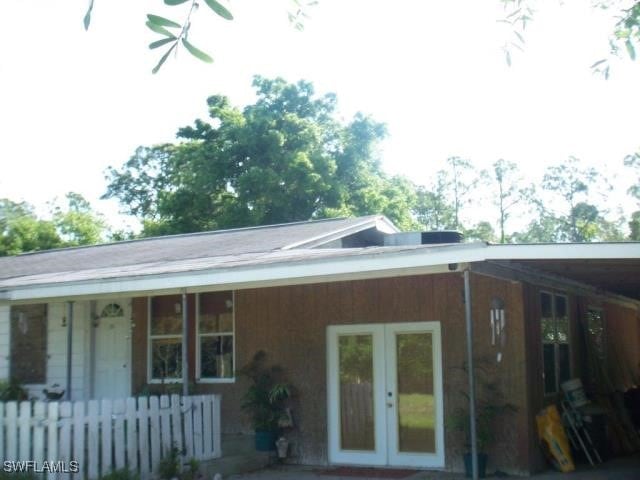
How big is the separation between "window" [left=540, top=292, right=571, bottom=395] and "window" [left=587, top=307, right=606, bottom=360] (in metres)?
1.37

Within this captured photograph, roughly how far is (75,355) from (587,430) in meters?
9.09

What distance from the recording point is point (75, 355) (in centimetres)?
1541

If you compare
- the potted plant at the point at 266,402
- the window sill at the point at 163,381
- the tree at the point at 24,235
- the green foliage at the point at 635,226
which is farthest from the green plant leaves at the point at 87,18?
the green foliage at the point at 635,226

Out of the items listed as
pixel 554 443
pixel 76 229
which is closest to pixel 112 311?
pixel 554 443

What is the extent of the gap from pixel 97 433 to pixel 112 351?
5.46 meters

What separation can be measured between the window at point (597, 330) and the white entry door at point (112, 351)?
8180 millimetres

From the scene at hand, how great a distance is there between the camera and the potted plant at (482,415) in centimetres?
1041

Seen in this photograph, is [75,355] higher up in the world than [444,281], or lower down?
lower down

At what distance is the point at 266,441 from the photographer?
12.1 m

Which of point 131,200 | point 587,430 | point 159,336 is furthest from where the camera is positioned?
point 131,200

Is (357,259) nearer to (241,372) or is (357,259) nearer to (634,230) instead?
(241,372)

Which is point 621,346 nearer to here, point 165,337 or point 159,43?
Answer: point 165,337

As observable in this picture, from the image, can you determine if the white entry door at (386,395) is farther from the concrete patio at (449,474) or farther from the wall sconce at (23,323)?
the wall sconce at (23,323)

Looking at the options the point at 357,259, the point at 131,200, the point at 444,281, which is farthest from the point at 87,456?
the point at 131,200
